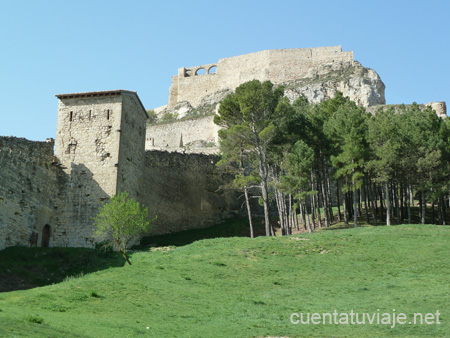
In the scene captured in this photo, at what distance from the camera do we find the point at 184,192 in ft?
137

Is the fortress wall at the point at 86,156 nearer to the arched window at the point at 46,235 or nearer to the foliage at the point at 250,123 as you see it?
the arched window at the point at 46,235

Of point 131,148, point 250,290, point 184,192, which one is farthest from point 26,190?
point 184,192

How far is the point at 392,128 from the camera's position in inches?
1462

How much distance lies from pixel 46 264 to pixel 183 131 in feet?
189

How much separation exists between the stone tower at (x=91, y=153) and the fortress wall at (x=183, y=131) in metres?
43.1

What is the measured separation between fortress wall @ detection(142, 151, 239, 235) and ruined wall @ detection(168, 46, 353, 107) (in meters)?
50.4

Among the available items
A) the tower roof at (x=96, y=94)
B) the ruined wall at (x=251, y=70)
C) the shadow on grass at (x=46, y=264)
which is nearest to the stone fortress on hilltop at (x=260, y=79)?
the ruined wall at (x=251, y=70)

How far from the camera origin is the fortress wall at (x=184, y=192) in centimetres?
3925

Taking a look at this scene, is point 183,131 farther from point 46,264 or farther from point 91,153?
point 46,264

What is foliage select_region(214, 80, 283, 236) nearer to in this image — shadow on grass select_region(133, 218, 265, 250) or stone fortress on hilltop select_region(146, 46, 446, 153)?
shadow on grass select_region(133, 218, 265, 250)

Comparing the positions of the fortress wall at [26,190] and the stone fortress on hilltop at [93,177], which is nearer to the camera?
the fortress wall at [26,190]

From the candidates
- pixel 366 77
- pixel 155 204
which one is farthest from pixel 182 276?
pixel 366 77

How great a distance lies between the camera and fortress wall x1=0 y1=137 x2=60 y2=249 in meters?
27.1

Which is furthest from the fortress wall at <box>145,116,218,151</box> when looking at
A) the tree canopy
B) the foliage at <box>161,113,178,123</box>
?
the tree canopy
